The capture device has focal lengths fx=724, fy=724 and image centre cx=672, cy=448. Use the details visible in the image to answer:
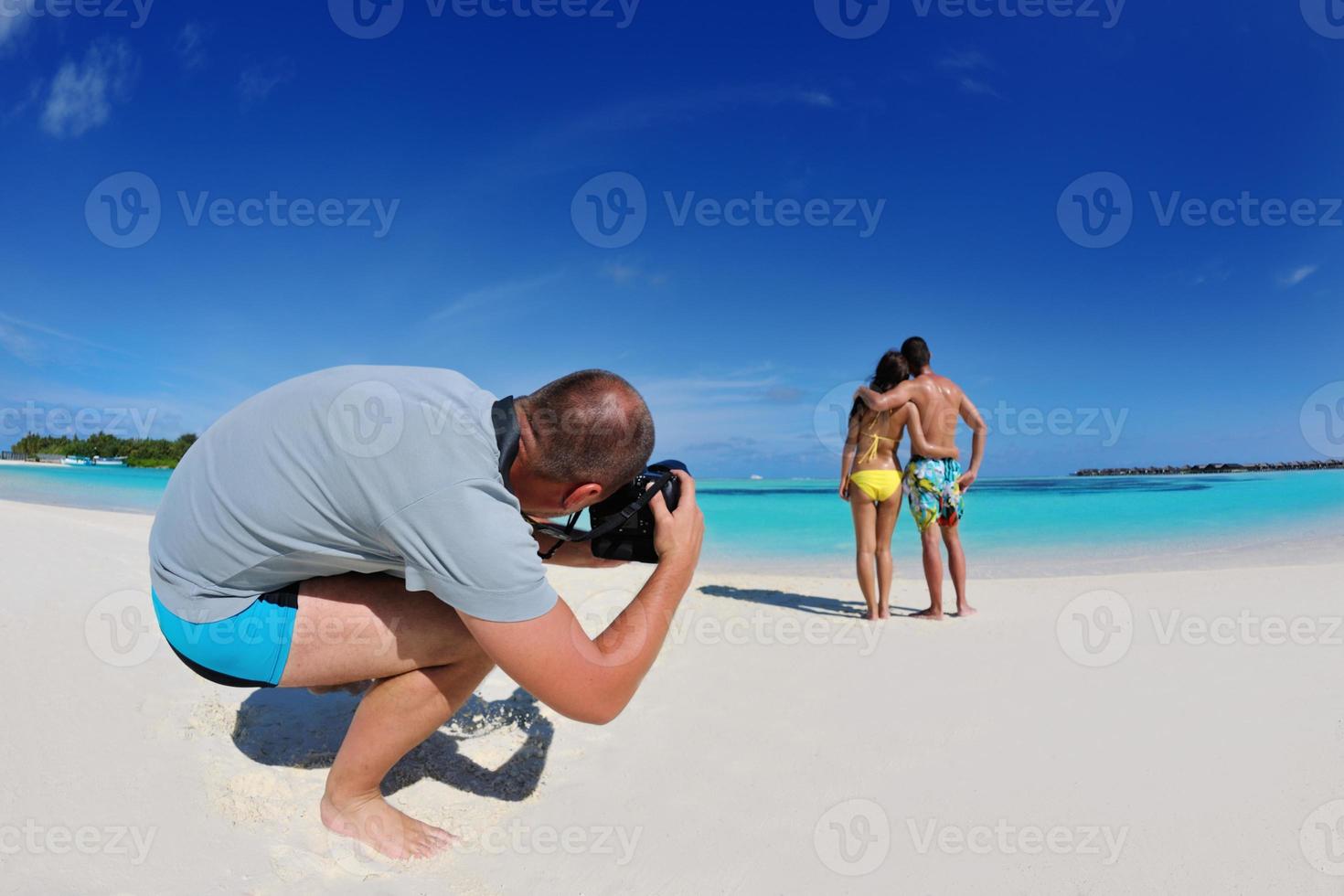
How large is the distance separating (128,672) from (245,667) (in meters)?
1.53

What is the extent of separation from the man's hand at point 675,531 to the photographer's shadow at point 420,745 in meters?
1.01

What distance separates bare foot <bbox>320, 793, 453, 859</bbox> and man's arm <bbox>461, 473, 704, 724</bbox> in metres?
0.67

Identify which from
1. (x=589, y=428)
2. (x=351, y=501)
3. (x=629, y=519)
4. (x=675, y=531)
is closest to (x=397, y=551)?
(x=351, y=501)

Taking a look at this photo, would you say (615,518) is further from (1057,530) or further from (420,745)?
(1057,530)

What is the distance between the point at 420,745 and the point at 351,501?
1379 mm

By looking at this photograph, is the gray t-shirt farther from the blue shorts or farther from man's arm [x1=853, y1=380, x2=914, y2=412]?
man's arm [x1=853, y1=380, x2=914, y2=412]

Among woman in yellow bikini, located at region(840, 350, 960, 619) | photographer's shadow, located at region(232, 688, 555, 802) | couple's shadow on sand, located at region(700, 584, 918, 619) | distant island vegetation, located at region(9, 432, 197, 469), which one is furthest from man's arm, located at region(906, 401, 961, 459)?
distant island vegetation, located at region(9, 432, 197, 469)

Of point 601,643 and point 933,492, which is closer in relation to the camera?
point 601,643

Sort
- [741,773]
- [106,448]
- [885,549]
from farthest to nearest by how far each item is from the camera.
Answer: [106,448], [885,549], [741,773]

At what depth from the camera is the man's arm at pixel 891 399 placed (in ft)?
17.2

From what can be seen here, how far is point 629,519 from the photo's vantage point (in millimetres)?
1930

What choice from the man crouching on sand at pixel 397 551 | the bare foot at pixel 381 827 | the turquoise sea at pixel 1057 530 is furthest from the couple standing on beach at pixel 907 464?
the bare foot at pixel 381 827

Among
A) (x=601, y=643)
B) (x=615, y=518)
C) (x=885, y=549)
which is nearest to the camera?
(x=601, y=643)

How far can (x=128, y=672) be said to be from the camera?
2.88 m
